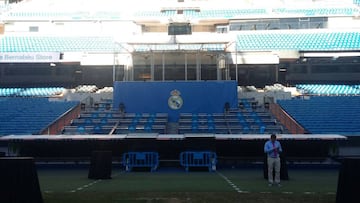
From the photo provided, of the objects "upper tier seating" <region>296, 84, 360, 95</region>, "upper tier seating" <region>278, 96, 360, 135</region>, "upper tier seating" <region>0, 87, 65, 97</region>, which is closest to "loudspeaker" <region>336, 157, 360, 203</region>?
"upper tier seating" <region>278, 96, 360, 135</region>

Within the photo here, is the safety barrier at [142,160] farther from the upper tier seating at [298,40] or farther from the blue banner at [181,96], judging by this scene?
the upper tier seating at [298,40]

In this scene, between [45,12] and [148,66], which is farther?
[45,12]

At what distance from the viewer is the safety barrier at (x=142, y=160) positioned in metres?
17.7

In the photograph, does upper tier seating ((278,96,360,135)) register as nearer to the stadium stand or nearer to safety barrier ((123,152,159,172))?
safety barrier ((123,152,159,172))

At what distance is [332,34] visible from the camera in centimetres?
4025

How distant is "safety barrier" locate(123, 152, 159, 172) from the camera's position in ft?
58.1

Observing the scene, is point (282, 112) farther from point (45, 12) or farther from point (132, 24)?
point (45, 12)

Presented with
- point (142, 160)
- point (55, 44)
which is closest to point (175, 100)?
point (142, 160)

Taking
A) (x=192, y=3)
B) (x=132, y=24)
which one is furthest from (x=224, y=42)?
(x=192, y=3)

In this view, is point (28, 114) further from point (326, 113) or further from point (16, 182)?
point (16, 182)

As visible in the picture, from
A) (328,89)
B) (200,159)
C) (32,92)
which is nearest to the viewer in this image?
(200,159)

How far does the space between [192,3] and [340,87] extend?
20618 mm

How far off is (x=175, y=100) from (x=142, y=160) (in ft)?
33.1

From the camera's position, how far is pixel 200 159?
1769 centimetres
